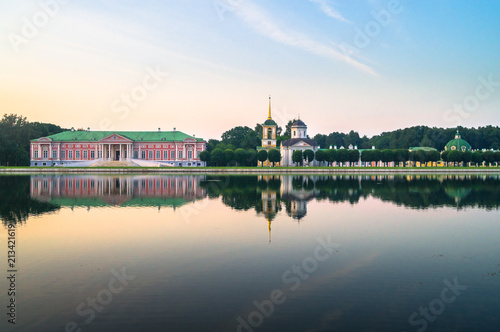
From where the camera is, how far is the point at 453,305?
→ 8.41 meters

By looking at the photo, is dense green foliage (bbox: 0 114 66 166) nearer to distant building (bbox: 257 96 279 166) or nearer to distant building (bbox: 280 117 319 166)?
distant building (bbox: 257 96 279 166)

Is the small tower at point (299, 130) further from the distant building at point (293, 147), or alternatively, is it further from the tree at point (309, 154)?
the tree at point (309, 154)

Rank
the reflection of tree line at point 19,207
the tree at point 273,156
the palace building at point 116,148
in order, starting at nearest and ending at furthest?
the reflection of tree line at point 19,207
the tree at point 273,156
the palace building at point 116,148

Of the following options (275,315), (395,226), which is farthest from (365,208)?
→ (275,315)

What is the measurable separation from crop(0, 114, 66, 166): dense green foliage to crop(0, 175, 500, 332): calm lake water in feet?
208

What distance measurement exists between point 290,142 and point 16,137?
53.3 metres

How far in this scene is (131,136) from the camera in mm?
86438

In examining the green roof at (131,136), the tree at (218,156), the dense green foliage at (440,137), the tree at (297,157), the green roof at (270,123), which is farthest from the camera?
the dense green foliage at (440,137)

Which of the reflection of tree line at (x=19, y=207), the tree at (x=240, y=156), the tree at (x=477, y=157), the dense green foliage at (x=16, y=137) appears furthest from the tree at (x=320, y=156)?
the reflection of tree line at (x=19, y=207)

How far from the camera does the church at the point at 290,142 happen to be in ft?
279

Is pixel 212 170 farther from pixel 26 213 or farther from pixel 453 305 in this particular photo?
pixel 453 305

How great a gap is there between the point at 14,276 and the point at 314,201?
59.5 ft

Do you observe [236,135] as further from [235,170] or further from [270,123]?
[235,170]

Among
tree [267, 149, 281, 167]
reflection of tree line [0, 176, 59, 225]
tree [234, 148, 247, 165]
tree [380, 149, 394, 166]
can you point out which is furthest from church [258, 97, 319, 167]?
reflection of tree line [0, 176, 59, 225]
